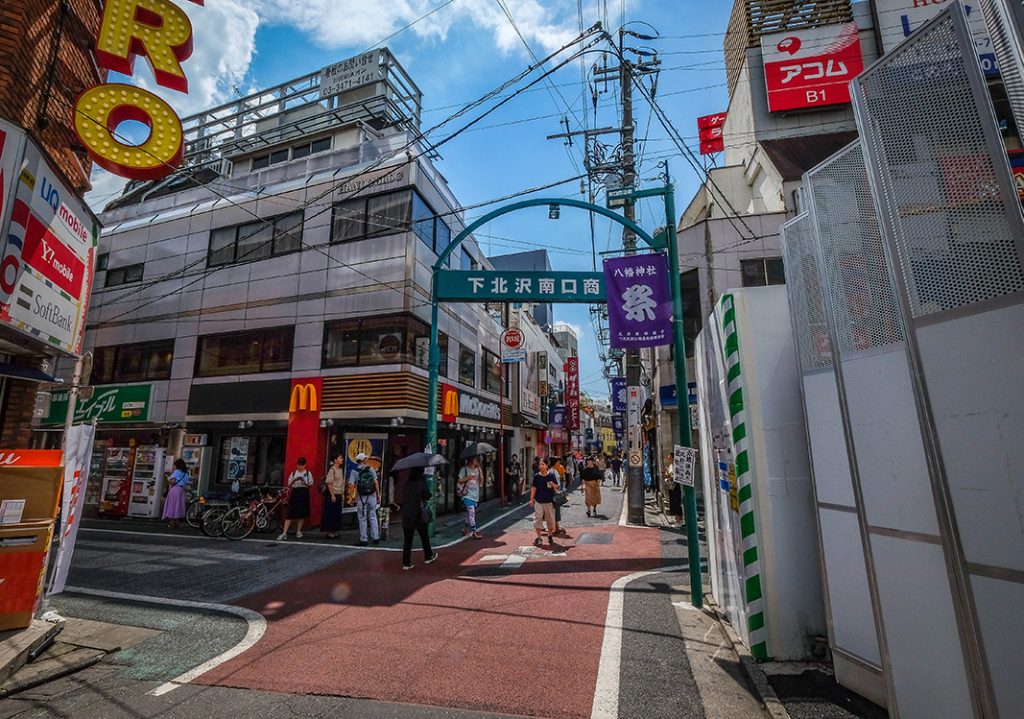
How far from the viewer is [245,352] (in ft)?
52.1

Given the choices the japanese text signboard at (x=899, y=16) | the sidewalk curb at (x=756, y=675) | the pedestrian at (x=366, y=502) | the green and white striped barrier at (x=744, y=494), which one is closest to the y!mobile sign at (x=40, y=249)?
the pedestrian at (x=366, y=502)

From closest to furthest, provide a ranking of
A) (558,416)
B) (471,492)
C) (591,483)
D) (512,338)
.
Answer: (471,492) → (591,483) → (512,338) → (558,416)

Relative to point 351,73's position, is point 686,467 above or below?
below

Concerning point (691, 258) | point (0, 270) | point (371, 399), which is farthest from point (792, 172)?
point (0, 270)

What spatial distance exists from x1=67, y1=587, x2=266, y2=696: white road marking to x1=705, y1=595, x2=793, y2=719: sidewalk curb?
492 cm

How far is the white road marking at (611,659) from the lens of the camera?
3.81 m

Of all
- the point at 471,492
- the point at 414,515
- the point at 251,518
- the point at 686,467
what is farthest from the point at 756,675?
the point at 251,518

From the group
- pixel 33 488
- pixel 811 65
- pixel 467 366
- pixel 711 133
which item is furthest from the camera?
pixel 711 133

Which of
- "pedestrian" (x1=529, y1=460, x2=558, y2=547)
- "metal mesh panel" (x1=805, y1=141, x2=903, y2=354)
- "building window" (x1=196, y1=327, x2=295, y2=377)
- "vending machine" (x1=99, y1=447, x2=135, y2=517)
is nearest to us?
"metal mesh panel" (x1=805, y1=141, x2=903, y2=354)

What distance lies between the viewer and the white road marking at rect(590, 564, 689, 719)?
381cm

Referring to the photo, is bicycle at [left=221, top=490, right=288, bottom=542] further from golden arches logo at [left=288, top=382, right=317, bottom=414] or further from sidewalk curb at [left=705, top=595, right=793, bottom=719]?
sidewalk curb at [left=705, top=595, right=793, bottom=719]

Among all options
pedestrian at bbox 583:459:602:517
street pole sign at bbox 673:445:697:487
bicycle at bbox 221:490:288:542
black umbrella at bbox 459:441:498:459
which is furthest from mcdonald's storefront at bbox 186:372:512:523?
street pole sign at bbox 673:445:697:487

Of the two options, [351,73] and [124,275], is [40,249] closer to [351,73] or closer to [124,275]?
[124,275]

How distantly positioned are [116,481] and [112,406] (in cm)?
307
